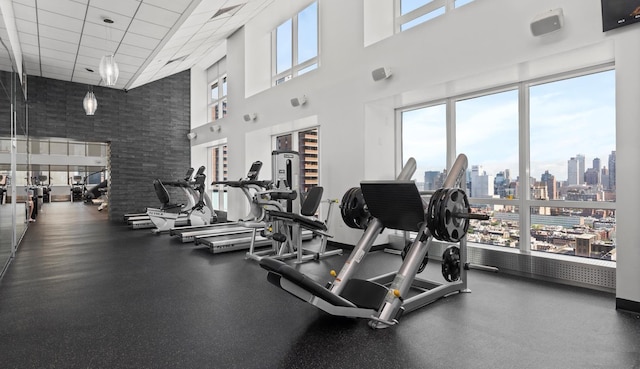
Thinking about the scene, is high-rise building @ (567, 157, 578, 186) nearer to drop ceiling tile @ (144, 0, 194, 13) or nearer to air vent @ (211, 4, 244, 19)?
drop ceiling tile @ (144, 0, 194, 13)

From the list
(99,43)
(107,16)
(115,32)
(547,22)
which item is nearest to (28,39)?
(99,43)

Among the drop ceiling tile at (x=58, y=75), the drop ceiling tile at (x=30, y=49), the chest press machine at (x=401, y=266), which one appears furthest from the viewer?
the drop ceiling tile at (x=58, y=75)

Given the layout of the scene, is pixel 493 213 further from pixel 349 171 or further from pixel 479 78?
pixel 349 171

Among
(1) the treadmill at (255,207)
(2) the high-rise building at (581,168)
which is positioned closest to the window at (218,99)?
(1) the treadmill at (255,207)

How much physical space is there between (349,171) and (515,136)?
2.38 meters

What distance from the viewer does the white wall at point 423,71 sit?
288cm

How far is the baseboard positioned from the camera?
281 centimetres

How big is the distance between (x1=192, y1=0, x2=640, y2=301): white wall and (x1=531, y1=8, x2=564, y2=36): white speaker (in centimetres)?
8

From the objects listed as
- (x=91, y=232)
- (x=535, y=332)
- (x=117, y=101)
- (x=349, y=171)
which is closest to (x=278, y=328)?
(x=535, y=332)

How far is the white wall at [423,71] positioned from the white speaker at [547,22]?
0.08m

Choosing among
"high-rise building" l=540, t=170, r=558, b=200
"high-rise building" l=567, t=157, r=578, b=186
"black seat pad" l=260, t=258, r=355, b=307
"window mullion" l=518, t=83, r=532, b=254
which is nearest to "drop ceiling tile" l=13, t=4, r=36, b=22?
"black seat pad" l=260, t=258, r=355, b=307

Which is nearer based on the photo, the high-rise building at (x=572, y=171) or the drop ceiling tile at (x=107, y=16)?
the high-rise building at (x=572, y=171)

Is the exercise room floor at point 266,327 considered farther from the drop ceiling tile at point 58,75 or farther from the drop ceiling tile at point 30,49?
the drop ceiling tile at point 58,75

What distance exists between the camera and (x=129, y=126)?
10086 millimetres
